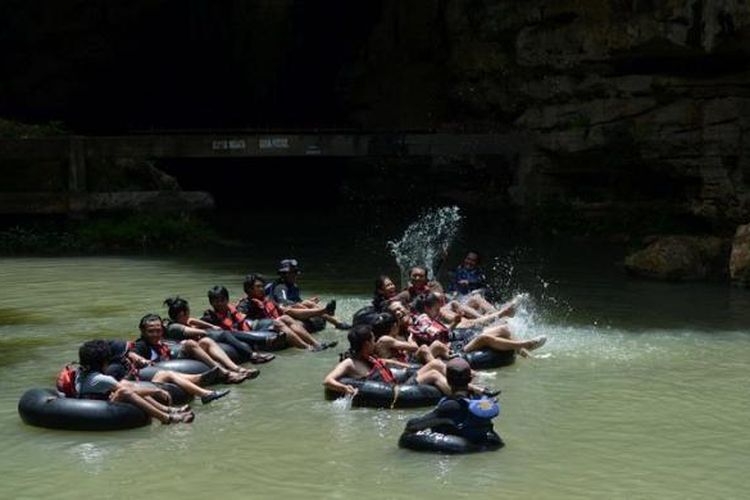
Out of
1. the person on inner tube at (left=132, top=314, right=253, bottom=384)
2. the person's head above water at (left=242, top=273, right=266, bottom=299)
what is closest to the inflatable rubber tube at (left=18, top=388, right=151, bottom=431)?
the person on inner tube at (left=132, top=314, right=253, bottom=384)

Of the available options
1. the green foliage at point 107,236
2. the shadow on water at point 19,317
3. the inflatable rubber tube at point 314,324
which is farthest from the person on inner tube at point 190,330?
the green foliage at point 107,236

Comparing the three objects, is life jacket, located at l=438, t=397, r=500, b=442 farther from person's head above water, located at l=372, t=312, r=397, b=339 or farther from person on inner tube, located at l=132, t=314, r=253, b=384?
person on inner tube, located at l=132, t=314, r=253, b=384

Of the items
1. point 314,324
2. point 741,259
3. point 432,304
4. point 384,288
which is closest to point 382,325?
point 432,304

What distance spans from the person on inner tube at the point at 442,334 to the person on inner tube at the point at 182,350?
2.05 meters

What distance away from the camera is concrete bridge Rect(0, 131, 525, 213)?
80.1ft

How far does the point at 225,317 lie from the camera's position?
42.5 ft

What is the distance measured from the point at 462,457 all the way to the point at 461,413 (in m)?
0.38

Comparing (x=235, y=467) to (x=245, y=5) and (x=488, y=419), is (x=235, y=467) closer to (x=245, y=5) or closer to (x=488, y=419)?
(x=488, y=419)

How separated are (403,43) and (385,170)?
15.2 feet

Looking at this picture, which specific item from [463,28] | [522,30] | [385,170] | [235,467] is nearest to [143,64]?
[385,170]

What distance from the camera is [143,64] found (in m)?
36.4

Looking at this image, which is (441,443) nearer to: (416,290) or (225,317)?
(225,317)

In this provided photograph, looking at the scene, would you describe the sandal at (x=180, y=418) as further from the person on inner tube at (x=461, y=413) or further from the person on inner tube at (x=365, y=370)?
the person on inner tube at (x=461, y=413)

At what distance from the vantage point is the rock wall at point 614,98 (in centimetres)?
2292
